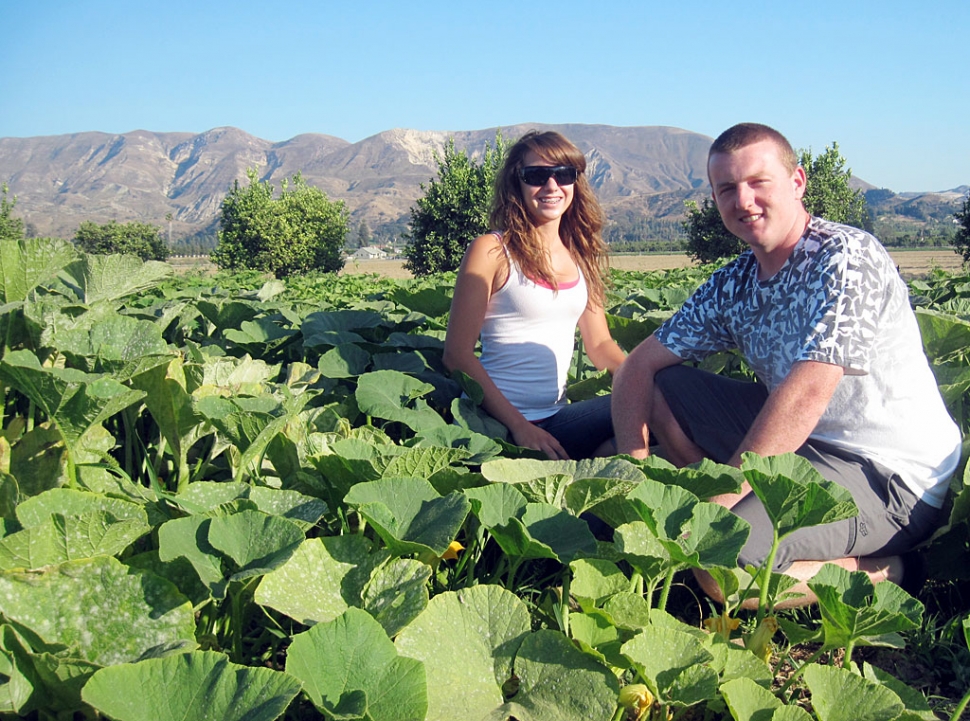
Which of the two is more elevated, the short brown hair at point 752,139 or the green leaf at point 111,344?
the short brown hair at point 752,139

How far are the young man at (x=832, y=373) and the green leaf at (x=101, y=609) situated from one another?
1.22 metres

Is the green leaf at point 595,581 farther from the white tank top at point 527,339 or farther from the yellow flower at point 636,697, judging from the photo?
the white tank top at point 527,339

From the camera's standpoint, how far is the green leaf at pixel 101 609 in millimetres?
1238

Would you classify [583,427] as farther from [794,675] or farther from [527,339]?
[794,675]

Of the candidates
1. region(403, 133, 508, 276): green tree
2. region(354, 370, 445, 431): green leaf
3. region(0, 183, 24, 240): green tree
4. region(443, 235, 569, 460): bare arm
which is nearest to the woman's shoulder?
region(443, 235, 569, 460): bare arm

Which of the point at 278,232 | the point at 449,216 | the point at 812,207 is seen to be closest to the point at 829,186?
the point at 812,207

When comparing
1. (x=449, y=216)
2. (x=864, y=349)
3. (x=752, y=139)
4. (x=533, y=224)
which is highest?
(x=449, y=216)

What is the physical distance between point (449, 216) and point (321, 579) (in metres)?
36.6

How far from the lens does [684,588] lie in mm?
2146

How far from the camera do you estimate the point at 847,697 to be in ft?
4.08

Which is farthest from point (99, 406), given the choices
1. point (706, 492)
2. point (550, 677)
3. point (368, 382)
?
point (706, 492)

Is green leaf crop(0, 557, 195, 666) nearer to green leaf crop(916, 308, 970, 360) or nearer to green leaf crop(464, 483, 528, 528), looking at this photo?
green leaf crop(464, 483, 528, 528)

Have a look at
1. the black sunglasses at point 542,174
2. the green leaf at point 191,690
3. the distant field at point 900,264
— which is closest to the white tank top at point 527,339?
the black sunglasses at point 542,174

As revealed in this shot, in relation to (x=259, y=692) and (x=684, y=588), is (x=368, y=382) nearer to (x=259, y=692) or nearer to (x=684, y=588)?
(x=684, y=588)
